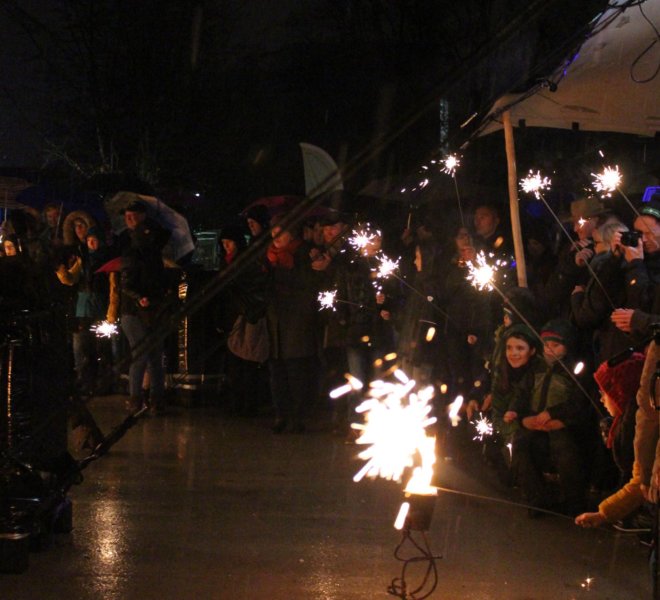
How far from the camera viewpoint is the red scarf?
1100 cm

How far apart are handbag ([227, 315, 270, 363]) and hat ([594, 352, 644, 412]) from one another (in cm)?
517

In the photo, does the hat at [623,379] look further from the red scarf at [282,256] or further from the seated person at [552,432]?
the red scarf at [282,256]

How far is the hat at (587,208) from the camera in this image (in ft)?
29.6

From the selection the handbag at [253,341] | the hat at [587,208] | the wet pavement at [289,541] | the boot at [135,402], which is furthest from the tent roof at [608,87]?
the boot at [135,402]

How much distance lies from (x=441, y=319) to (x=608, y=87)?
2.72m

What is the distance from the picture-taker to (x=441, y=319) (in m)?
10.3

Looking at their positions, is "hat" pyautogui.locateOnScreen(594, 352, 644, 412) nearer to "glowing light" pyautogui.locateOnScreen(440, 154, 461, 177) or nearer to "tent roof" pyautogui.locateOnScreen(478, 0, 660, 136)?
"tent roof" pyautogui.locateOnScreen(478, 0, 660, 136)

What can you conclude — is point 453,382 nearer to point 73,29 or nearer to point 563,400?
point 563,400

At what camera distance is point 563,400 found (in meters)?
7.82

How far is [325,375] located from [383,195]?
2.57 metres

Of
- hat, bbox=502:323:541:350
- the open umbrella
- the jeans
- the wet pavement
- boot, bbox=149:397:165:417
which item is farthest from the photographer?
the open umbrella

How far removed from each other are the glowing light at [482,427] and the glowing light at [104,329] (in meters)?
5.20

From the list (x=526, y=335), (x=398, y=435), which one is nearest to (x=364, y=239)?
→ (x=526, y=335)

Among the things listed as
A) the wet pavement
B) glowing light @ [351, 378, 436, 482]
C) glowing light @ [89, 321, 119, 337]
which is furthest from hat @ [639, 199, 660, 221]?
glowing light @ [89, 321, 119, 337]
